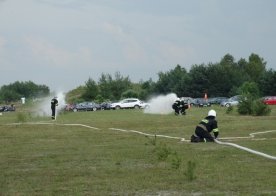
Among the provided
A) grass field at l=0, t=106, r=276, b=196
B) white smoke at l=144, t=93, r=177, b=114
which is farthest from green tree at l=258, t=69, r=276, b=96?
grass field at l=0, t=106, r=276, b=196

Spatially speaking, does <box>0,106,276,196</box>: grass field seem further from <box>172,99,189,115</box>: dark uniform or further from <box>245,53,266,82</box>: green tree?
<box>245,53,266,82</box>: green tree

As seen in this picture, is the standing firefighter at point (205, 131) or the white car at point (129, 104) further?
the white car at point (129, 104)

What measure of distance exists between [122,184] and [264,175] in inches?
106

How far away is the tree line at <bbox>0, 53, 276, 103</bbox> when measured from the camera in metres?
97.1

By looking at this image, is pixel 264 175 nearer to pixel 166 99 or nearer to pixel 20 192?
pixel 20 192

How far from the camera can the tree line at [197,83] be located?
97.1m

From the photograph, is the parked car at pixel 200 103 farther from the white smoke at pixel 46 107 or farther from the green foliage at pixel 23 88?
the green foliage at pixel 23 88

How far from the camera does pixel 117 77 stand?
412ft

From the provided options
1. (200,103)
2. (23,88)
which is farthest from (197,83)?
(23,88)

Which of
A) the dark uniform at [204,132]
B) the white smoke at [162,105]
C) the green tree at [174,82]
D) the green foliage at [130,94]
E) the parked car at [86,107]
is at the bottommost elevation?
the dark uniform at [204,132]

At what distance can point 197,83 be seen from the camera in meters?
102

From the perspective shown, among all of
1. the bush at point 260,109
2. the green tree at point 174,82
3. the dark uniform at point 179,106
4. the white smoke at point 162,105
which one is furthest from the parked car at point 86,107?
the bush at point 260,109

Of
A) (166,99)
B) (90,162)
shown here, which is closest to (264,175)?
(90,162)

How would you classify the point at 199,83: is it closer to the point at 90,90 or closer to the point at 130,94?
the point at 130,94
